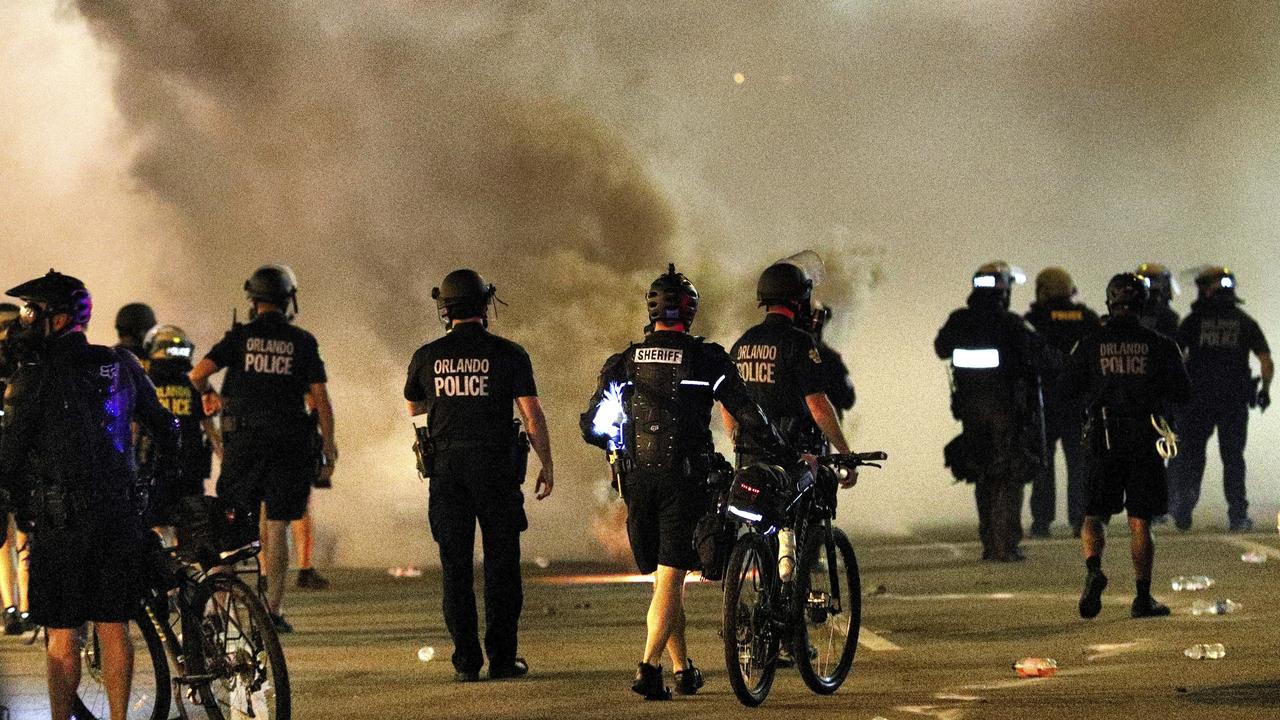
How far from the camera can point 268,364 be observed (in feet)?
40.8

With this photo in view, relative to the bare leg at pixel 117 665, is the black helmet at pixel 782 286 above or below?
above

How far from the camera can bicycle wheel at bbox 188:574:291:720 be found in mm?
8711

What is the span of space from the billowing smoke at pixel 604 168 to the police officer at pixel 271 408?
6298mm

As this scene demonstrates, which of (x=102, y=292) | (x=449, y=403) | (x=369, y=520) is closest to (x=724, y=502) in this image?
(x=449, y=403)

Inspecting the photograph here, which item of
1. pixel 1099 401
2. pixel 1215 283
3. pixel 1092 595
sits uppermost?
pixel 1215 283

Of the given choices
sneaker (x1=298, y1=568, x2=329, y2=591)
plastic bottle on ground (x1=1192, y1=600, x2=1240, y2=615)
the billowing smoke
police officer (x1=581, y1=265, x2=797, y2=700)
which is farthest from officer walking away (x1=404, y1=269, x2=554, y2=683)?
the billowing smoke

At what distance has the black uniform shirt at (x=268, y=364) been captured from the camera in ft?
40.7

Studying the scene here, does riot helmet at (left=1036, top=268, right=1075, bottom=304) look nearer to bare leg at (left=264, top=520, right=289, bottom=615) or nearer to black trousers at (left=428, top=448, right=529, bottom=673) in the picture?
bare leg at (left=264, top=520, right=289, bottom=615)

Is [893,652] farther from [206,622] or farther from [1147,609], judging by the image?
[206,622]

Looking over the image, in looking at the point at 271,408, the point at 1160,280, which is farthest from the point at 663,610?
the point at 1160,280

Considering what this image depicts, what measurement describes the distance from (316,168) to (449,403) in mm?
10945

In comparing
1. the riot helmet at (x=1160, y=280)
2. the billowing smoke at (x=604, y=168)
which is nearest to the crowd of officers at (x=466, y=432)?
the riot helmet at (x=1160, y=280)

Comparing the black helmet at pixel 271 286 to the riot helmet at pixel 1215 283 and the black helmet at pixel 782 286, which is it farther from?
the riot helmet at pixel 1215 283

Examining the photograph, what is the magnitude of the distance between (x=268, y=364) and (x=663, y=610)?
3525 mm
